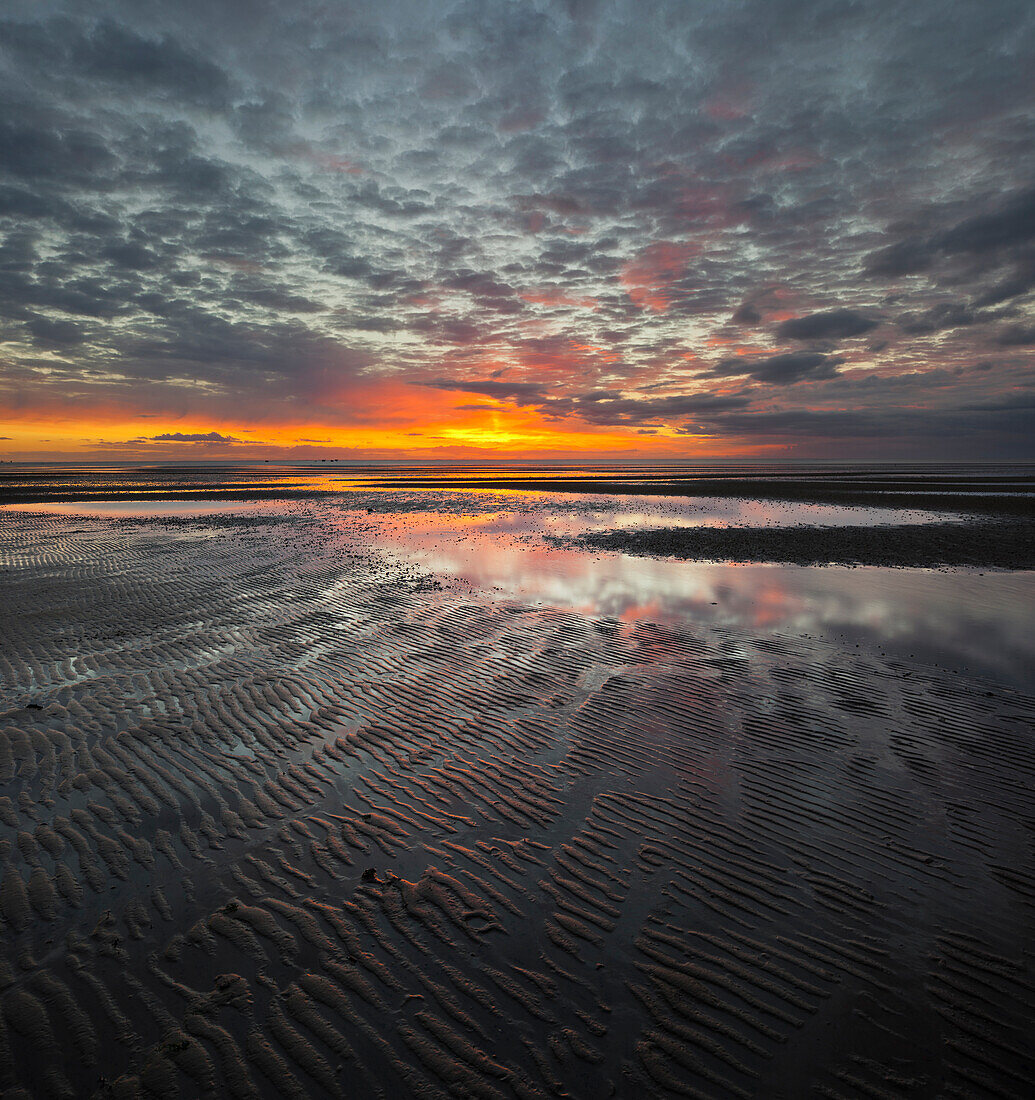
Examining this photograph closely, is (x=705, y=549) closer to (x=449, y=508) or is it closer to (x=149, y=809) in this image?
(x=149, y=809)

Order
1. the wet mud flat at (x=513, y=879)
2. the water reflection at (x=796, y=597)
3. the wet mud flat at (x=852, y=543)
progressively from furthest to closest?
1. the wet mud flat at (x=852, y=543)
2. the water reflection at (x=796, y=597)
3. the wet mud flat at (x=513, y=879)

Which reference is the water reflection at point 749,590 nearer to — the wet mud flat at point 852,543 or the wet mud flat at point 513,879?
the wet mud flat at point 852,543

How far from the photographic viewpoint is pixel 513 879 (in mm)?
4988

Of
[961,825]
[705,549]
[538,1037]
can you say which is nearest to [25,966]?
[538,1037]

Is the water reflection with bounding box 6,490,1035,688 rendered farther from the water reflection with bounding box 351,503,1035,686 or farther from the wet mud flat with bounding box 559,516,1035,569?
the wet mud flat with bounding box 559,516,1035,569

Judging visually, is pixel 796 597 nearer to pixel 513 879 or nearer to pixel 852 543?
pixel 852 543

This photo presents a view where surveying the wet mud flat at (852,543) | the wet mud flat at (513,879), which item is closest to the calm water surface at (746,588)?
the wet mud flat at (852,543)

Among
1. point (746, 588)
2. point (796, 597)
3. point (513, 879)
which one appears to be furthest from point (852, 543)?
point (513, 879)

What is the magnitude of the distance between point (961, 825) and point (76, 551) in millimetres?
28173

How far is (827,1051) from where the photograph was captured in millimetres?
3508

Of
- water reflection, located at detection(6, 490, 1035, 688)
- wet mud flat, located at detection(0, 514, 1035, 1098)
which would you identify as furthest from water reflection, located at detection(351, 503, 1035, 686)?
wet mud flat, located at detection(0, 514, 1035, 1098)

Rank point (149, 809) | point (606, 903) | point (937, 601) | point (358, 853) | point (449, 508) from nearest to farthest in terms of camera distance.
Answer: point (606, 903), point (358, 853), point (149, 809), point (937, 601), point (449, 508)

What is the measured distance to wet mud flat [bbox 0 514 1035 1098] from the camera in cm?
348

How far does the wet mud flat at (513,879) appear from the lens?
3.48 metres
